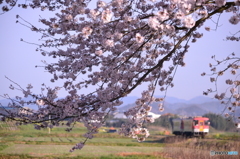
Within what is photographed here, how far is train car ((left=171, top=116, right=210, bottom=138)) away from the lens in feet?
132

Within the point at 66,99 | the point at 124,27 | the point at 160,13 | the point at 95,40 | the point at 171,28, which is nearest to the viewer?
the point at 160,13

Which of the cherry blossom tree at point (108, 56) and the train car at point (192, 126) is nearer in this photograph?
the cherry blossom tree at point (108, 56)

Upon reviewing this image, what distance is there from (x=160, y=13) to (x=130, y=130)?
2.40 meters

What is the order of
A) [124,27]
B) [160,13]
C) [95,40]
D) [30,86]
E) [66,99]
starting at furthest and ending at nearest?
1. [30,86]
2. [66,99]
3. [95,40]
4. [124,27]
5. [160,13]

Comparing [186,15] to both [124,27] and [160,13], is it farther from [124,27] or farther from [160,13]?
[124,27]

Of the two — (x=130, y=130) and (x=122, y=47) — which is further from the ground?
(x=122, y=47)

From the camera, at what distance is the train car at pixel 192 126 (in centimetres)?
4025

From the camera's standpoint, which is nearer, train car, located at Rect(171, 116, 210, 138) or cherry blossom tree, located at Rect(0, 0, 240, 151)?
cherry blossom tree, located at Rect(0, 0, 240, 151)

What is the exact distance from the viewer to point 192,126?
41.8 meters

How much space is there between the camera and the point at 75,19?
5.28 metres

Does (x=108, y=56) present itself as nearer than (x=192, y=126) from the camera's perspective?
Yes

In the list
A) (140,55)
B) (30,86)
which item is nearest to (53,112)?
(30,86)

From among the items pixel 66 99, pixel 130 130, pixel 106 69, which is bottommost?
pixel 130 130

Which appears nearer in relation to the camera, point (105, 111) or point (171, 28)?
point (171, 28)
